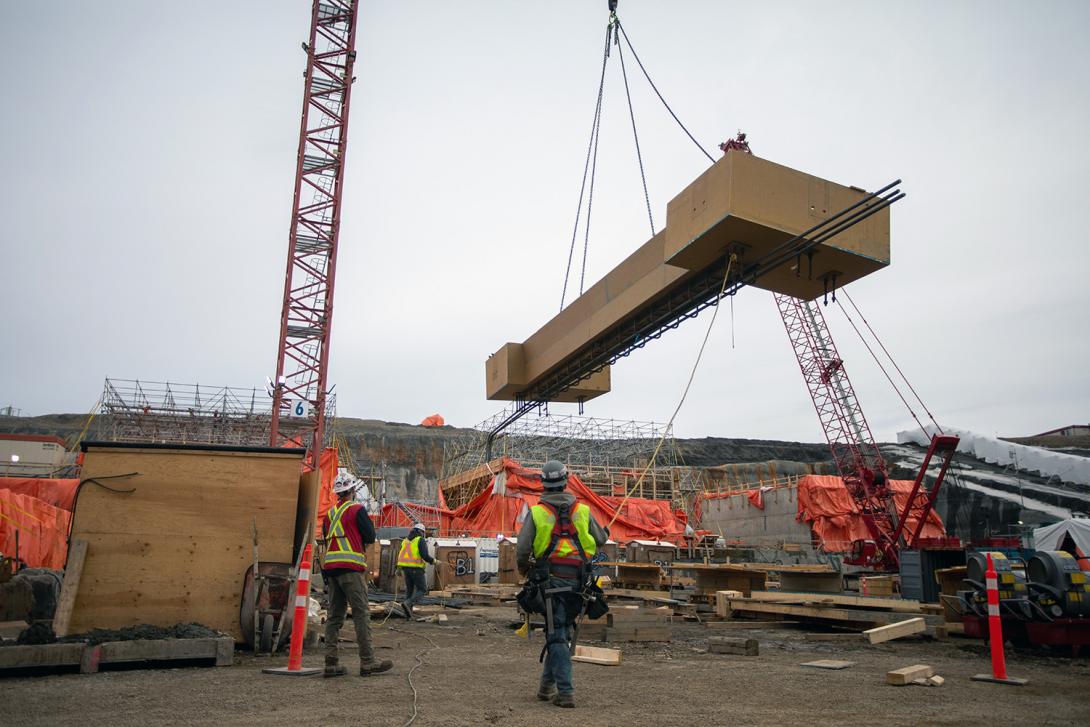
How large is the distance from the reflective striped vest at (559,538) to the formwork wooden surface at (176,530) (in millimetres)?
A: 3587

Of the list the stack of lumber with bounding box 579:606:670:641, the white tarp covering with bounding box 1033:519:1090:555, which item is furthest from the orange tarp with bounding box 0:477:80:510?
the white tarp covering with bounding box 1033:519:1090:555

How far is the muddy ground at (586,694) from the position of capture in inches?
172

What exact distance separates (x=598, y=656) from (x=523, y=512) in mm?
20967

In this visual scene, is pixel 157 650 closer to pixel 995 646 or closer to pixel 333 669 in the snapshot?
pixel 333 669

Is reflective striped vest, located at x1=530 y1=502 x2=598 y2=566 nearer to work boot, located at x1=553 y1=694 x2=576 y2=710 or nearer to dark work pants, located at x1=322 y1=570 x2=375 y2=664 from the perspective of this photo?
work boot, located at x1=553 y1=694 x2=576 y2=710

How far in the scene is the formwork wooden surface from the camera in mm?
6789

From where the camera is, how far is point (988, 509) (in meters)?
37.0

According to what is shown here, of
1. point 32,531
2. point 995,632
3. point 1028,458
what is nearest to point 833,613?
point 995,632

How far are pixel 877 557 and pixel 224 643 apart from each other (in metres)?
31.0

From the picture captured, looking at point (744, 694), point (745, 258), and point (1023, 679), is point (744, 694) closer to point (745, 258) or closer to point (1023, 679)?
point (1023, 679)

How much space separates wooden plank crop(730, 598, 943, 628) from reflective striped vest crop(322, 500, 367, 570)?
6418 millimetres

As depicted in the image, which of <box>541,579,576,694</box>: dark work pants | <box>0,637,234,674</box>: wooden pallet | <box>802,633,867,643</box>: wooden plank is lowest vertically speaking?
<box>802,633,867,643</box>: wooden plank

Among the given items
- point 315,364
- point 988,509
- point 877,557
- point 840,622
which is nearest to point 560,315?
point 840,622

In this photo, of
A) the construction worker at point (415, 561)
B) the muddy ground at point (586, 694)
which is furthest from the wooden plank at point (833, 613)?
the construction worker at point (415, 561)
